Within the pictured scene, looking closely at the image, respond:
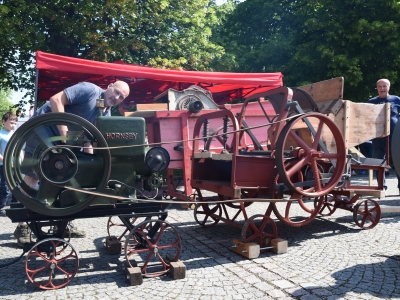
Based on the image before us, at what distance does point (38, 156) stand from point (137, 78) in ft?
17.1

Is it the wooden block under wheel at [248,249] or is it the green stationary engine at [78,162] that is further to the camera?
the wooden block under wheel at [248,249]

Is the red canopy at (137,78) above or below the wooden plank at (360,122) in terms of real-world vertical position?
above

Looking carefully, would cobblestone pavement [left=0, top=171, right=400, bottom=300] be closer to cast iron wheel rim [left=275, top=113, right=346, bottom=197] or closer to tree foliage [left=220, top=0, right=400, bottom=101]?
cast iron wheel rim [left=275, top=113, right=346, bottom=197]

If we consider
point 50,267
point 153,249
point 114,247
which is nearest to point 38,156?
point 50,267

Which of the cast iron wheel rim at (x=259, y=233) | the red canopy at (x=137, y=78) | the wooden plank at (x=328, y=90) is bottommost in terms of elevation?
the cast iron wheel rim at (x=259, y=233)

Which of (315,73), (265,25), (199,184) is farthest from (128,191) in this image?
(265,25)

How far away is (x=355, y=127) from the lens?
18.0ft

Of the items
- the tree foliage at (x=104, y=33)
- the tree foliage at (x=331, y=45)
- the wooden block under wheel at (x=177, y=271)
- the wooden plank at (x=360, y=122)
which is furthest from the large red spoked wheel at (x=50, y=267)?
the tree foliage at (x=331, y=45)

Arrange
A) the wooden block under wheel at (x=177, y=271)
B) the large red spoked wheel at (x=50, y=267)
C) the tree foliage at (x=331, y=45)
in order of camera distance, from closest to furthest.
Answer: the large red spoked wheel at (x=50, y=267)
the wooden block under wheel at (x=177, y=271)
the tree foliage at (x=331, y=45)

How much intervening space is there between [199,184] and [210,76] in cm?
420

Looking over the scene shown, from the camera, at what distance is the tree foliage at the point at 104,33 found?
42.5ft

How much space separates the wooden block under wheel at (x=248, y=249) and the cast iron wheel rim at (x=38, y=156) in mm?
1697

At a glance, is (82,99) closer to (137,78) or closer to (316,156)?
(316,156)

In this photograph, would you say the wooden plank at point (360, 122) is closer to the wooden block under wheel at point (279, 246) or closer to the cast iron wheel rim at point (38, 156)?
the wooden block under wheel at point (279, 246)
